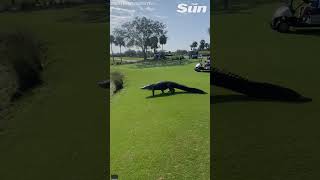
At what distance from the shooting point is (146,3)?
4.11 m

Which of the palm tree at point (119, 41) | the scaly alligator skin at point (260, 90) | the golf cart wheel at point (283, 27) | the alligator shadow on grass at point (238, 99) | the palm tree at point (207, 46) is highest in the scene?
the golf cart wheel at point (283, 27)

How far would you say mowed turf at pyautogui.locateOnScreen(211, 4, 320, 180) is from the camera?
13.9 ft

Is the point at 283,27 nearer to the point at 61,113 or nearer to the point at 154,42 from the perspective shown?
the point at 154,42

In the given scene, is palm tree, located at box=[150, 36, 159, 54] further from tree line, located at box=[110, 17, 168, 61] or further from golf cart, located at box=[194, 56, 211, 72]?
golf cart, located at box=[194, 56, 211, 72]

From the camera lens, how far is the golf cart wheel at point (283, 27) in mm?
4234

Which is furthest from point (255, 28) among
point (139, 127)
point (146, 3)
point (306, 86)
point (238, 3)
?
point (139, 127)

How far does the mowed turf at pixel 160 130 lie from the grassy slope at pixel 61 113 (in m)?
0.23

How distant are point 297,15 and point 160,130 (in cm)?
153

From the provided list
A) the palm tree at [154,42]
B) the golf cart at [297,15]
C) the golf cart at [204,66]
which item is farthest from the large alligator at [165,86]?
the golf cart at [297,15]

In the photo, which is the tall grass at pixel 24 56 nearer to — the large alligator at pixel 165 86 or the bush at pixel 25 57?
the bush at pixel 25 57

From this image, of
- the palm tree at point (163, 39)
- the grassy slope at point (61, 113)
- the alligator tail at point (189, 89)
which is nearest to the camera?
the alligator tail at point (189, 89)

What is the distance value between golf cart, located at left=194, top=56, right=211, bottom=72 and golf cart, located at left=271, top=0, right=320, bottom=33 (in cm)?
66

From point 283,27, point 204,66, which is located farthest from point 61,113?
point 283,27

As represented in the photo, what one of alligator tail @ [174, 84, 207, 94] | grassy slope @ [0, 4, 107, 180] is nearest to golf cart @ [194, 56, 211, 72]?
alligator tail @ [174, 84, 207, 94]
